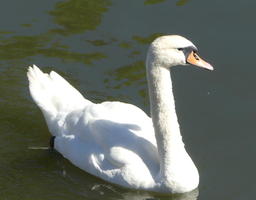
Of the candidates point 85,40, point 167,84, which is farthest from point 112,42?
point 167,84

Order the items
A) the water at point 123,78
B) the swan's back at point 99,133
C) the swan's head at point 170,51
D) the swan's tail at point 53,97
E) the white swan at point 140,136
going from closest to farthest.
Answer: the swan's head at point 170,51, the white swan at point 140,136, the swan's back at point 99,133, the water at point 123,78, the swan's tail at point 53,97

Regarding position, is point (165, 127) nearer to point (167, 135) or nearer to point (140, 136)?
point (167, 135)

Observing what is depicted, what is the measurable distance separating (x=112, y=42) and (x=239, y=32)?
7.03ft

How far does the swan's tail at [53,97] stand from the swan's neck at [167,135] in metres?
1.67

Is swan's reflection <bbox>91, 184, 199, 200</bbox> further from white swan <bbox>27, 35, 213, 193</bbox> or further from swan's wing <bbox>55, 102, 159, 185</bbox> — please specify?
swan's wing <bbox>55, 102, 159, 185</bbox>

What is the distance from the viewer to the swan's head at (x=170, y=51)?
9297mm

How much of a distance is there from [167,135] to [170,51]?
46.8 inches

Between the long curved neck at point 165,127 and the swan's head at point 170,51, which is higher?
the swan's head at point 170,51

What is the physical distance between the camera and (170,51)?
9.34m

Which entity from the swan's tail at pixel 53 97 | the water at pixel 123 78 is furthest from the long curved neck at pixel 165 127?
the swan's tail at pixel 53 97

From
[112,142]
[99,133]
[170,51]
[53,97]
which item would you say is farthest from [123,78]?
[170,51]

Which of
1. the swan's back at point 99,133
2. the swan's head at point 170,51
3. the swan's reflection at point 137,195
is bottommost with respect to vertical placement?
the swan's reflection at point 137,195

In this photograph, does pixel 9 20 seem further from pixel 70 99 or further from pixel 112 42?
pixel 70 99

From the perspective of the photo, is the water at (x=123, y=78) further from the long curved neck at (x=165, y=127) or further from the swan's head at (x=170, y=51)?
the swan's head at (x=170, y=51)
